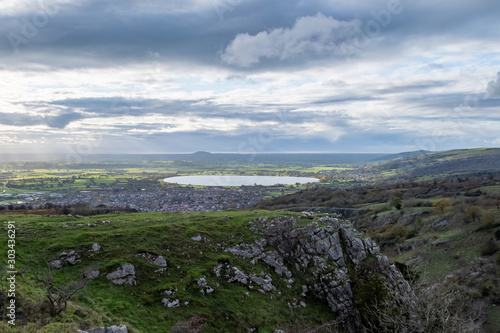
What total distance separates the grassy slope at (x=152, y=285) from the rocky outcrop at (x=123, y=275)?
0.44m

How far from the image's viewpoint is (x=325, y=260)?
32.7 metres

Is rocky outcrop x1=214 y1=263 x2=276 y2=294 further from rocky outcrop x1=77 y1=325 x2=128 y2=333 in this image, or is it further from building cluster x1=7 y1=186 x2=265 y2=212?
building cluster x1=7 y1=186 x2=265 y2=212

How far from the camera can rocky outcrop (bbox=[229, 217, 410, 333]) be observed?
29.6 meters

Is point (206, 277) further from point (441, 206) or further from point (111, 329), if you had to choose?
point (441, 206)

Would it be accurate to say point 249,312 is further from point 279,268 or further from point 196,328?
point 279,268

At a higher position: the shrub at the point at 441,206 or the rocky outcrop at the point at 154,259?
the rocky outcrop at the point at 154,259

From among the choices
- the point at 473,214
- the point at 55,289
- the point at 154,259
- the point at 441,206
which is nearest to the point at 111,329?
the point at 55,289

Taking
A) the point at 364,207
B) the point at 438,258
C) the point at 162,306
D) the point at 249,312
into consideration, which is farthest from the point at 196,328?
the point at 364,207

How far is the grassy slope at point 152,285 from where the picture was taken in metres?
20.7

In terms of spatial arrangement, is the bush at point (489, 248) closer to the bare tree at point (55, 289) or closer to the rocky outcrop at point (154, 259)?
the rocky outcrop at point (154, 259)

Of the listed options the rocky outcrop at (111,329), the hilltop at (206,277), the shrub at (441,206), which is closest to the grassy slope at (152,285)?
the hilltop at (206,277)

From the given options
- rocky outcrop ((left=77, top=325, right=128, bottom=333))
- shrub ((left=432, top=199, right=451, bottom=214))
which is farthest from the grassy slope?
shrub ((left=432, top=199, right=451, bottom=214))

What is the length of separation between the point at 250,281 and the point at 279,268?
4261 millimetres

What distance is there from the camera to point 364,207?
108 metres
